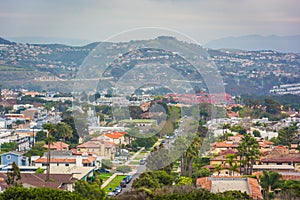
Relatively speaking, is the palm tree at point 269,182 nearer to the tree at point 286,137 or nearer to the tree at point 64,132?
the tree at point 286,137

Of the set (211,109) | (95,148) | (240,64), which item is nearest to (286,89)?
(240,64)

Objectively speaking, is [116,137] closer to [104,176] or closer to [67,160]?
[67,160]

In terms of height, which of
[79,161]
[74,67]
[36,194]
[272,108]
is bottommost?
[79,161]

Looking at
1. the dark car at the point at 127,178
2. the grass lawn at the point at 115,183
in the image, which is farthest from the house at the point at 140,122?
the dark car at the point at 127,178

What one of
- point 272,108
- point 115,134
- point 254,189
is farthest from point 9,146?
point 272,108

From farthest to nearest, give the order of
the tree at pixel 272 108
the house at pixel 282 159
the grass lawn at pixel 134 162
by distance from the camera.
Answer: the tree at pixel 272 108
the grass lawn at pixel 134 162
the house at pixel 282 159
